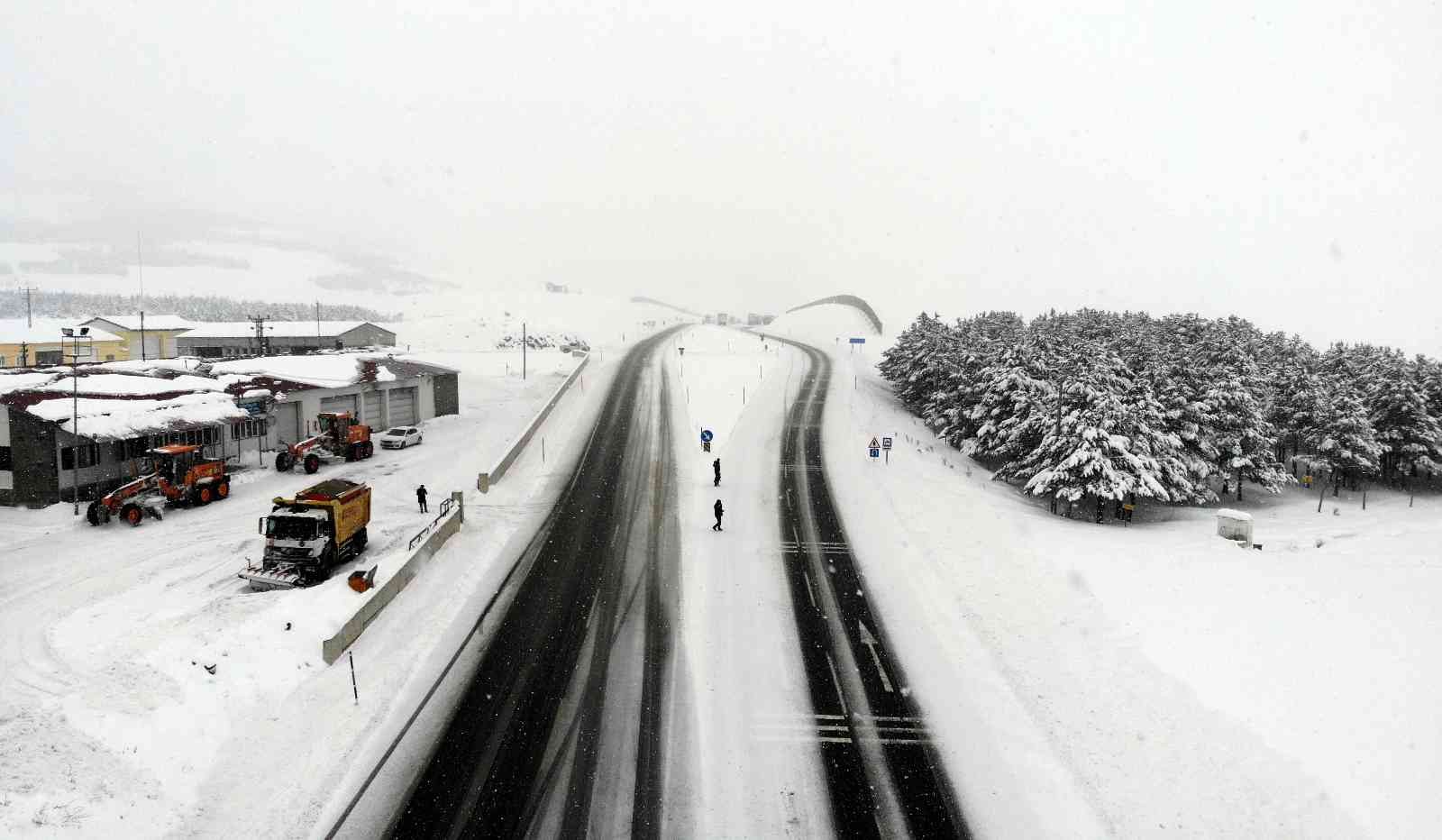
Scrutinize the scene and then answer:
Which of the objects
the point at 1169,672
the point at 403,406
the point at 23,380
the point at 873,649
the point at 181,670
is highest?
the point at 23,380

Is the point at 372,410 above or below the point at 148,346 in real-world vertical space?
below

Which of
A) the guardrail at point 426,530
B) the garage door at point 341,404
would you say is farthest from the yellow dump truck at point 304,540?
the garage door at point 341,404

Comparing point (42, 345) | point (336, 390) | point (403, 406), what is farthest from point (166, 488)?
point (42, 345)

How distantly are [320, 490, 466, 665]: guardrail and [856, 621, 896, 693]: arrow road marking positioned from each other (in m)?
12.7

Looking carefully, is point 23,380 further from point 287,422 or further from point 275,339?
point 275,339

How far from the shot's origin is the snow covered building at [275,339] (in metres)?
78.5

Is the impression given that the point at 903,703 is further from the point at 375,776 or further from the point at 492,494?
the point at 492,494

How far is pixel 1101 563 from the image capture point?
74.1ft

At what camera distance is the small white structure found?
81.5 ft

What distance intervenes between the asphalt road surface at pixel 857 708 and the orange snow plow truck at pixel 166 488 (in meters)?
24.7

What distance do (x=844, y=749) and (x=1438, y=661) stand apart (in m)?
12.9

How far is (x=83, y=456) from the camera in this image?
30.0 meters

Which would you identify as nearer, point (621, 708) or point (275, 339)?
point (621, 708)

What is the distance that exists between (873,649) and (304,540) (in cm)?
1716
